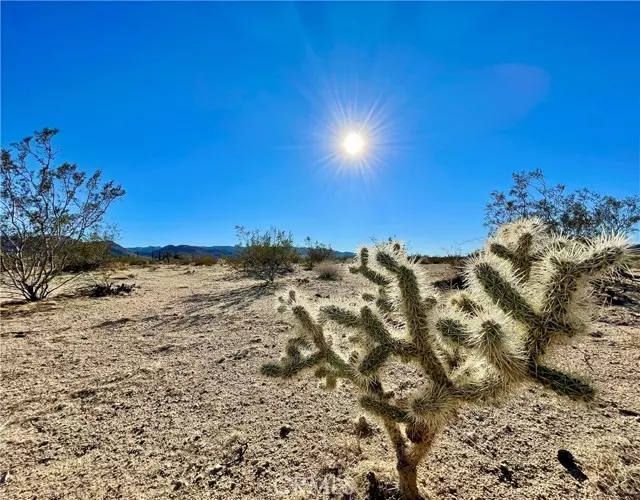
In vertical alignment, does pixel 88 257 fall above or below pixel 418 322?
above

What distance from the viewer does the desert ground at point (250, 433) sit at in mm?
2215

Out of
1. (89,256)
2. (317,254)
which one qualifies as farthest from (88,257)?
(317,254)

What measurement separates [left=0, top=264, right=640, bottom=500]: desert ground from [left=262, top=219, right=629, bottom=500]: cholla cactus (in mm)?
249

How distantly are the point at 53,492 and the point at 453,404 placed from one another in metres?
2.69

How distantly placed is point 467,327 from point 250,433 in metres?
2.17

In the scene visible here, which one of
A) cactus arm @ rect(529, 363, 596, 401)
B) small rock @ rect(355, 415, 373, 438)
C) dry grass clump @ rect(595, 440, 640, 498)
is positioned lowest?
small rock @ rect(355, 415, 373, 438)

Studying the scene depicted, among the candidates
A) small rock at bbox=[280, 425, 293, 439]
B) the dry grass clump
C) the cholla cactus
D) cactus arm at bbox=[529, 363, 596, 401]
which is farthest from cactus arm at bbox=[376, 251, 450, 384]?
small rock at bbox=[280, 425, 293, 439]

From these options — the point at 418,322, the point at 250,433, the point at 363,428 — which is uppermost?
Result: the point at 418,322

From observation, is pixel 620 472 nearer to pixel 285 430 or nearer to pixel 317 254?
pixel 285 430

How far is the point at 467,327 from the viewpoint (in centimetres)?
157

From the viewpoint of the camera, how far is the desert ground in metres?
2.21

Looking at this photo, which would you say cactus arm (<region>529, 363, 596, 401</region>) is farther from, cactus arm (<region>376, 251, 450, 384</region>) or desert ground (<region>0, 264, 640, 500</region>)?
cactus arm (<region>376, 251, 450, 384</region>)

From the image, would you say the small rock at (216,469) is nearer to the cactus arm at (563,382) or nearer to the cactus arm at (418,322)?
the cactus arm at (418,322)

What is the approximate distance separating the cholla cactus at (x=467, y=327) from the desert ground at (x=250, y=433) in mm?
249
